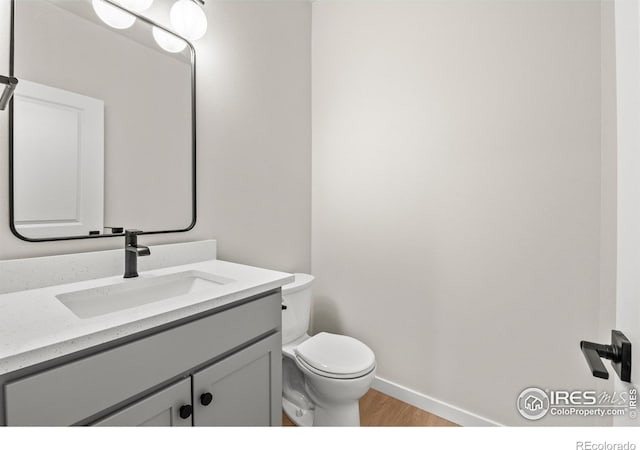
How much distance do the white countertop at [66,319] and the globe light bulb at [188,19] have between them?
104 cm

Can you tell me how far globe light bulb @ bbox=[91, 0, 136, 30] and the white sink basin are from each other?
94 cm

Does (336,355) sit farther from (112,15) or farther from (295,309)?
(112,15)

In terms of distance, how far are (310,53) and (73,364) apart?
2088 mm

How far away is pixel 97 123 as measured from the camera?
1.12 m

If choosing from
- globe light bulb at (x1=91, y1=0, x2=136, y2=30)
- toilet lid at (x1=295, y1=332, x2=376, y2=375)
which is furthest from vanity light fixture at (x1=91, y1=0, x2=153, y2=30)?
toilet lid at (x1=295, y1=332, x2=376, y2=375)

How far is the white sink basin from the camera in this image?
3.02 feet

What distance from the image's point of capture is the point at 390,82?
1750mm

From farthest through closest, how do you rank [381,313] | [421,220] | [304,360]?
[381,313] → [421,220] → [304,360]

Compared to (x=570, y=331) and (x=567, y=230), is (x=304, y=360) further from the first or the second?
(x=567, y=230)

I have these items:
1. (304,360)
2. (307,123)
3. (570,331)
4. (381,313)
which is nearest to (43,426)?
(304,360)

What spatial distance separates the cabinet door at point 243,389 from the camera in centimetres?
85

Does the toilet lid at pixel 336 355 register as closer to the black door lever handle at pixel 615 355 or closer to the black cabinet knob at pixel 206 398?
the black cabinet knob at pixel 206 398

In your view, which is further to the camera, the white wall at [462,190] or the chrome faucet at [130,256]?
the white wall at [462,190]

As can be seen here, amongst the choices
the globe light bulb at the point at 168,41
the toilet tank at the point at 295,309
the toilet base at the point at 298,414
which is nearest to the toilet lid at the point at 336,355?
the toilet tank at the point at 295,309
